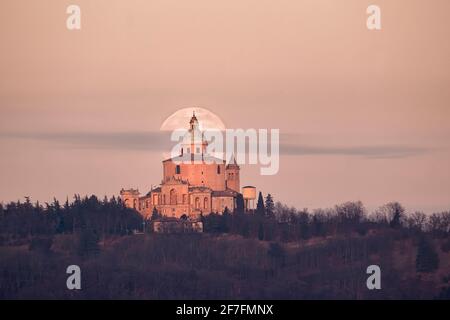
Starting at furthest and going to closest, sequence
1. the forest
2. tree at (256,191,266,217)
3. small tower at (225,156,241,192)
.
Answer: small tower at (225,156,241,192), tree at (256,191,266,217), the forest

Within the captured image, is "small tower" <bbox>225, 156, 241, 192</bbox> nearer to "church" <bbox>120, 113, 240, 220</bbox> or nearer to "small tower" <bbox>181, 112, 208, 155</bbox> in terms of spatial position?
"church" <bbox>120, 113, 240, 220</bbox>

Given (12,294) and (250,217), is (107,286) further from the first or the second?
(250,217)

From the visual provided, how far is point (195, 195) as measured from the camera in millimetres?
179875

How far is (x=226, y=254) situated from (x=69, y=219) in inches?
473

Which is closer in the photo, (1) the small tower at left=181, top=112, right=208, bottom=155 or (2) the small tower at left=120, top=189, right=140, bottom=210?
(2) the small tower at left=120, top=189, right=140, bottom=210

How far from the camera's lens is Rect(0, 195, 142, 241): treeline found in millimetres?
173875

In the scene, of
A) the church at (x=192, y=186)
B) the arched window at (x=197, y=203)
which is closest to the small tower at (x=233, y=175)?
the church at (x=192, y=186)

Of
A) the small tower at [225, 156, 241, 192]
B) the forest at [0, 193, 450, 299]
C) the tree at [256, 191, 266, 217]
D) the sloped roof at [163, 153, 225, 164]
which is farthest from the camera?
the sloped roof at [163, 153, 225, 164]

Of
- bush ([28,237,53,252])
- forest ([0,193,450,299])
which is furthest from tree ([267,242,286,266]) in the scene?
bush ([28,237,53,252])

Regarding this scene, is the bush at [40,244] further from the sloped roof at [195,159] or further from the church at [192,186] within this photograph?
the sloped roof at [195,159]

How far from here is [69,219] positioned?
577 ft

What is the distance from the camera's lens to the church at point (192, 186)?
178875 mm
